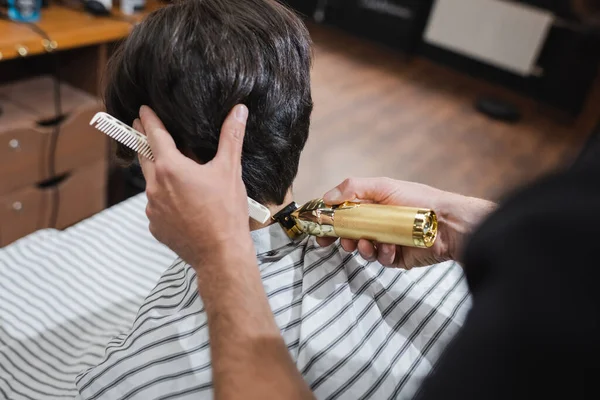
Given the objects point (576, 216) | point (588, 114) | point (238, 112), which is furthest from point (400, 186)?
point (588, 114)

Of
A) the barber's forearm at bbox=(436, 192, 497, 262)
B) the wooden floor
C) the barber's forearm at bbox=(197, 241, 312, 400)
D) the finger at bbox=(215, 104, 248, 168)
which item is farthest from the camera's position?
the wooden floor

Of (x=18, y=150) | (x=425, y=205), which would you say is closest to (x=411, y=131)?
(x=18, y=150)

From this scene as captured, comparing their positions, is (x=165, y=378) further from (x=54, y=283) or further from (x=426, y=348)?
(x=54, y=283)

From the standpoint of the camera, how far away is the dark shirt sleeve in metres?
0.40

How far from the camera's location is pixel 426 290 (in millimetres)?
989

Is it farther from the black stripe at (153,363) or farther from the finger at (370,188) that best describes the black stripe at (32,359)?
the finger at (370,188)

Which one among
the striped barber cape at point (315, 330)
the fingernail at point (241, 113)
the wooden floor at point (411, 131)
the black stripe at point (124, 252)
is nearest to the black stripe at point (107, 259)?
the black stripe at point (124, 252)

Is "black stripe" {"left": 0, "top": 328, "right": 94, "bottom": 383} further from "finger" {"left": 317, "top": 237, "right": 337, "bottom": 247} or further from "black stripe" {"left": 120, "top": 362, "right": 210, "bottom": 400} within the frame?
"finger" {"left": 317, "top": 237, "right": 337, "bottom": 247}

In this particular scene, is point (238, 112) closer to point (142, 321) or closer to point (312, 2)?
point (142, 321)

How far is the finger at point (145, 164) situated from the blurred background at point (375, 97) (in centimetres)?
77

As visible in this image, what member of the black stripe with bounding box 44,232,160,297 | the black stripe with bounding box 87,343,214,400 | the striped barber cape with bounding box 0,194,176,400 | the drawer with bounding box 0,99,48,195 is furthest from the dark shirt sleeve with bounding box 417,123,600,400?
the drawer with bounding box 0,99,48,195

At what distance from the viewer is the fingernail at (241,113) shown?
765 mm

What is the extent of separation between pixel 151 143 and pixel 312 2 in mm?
4011

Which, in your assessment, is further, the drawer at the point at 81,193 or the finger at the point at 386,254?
the drawer at the point at 81,193
